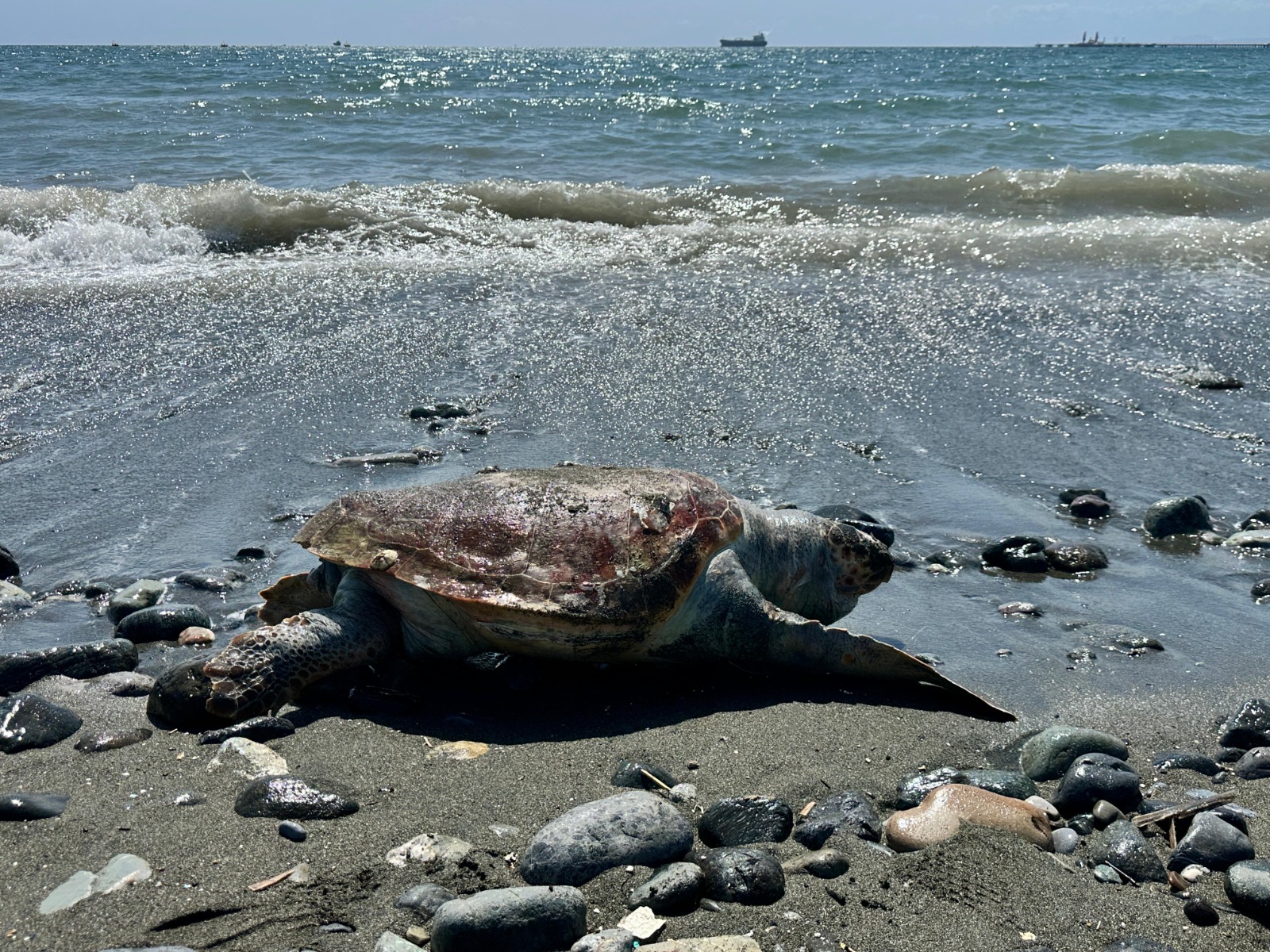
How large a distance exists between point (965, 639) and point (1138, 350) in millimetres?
4338

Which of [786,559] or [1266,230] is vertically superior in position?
[1266,230]

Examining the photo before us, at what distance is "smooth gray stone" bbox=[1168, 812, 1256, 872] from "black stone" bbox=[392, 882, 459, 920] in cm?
164

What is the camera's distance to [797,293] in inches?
346

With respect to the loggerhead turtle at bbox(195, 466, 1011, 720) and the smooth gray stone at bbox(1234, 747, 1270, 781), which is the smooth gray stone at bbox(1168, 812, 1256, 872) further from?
the loggerhead turtle at bbox(195, 466, 1011, 720)

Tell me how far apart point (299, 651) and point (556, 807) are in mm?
1149

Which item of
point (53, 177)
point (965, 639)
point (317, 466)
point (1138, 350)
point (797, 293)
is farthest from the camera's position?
point (53, 177)

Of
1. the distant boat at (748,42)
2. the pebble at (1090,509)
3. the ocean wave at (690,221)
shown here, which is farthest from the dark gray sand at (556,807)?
the distant boat at (748,42)

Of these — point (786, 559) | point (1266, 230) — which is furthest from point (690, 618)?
point (1266, 230)

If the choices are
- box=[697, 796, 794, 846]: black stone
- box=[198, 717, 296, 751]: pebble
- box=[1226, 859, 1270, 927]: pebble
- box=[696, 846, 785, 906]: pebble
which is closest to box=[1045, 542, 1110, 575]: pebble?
box=[1226, 859, 1270, 927]: pebble

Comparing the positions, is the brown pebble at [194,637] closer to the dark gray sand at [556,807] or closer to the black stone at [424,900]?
the dark gray sand at [556,807]

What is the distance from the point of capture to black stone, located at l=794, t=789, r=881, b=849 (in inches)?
102

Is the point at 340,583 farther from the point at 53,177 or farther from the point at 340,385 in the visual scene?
the point at 53,177

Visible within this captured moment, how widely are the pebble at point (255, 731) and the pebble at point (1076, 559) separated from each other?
3.07 metres

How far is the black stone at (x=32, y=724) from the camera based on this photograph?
306 centimetres
